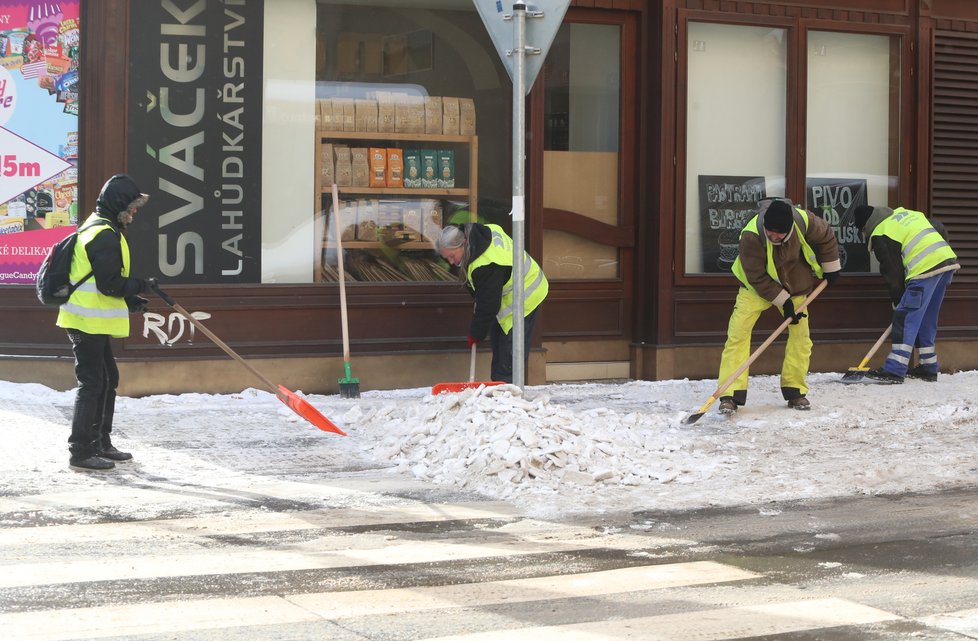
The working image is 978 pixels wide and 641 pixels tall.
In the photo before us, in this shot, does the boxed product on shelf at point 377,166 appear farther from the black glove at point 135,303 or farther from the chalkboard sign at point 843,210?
the chalkboard sign at point 843,210

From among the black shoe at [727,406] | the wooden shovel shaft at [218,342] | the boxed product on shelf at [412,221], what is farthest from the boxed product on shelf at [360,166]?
the black shoe at [727,406]

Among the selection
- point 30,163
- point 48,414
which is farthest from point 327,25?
point 48,414

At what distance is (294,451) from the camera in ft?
27.4

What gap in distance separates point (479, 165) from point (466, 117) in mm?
444

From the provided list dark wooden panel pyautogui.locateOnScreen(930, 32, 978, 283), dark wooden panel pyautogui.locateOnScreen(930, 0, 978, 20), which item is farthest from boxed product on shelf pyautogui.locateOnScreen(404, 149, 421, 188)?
dark wooden panel pyautogui.locateOnScreen(930, 0, 978, 20)

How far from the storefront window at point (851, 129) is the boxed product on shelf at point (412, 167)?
154 inches

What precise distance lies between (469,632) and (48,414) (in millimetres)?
5577

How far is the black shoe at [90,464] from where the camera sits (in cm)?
762

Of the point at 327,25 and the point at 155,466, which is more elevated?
the point at 327,25

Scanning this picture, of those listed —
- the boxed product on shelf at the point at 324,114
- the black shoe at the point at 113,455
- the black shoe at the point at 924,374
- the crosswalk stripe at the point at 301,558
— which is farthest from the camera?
the black shoe at the point at 924,374

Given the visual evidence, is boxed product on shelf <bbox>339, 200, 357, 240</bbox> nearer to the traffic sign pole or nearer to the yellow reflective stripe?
the traffic sign pole

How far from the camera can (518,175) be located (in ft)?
26.4

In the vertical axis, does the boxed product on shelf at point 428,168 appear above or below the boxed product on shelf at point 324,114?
below

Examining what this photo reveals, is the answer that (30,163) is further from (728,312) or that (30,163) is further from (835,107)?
(835,107)
